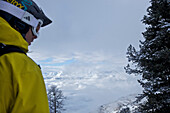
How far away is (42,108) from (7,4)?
4.77 ft

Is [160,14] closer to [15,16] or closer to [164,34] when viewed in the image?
[164,34]

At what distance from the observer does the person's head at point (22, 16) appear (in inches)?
58.9

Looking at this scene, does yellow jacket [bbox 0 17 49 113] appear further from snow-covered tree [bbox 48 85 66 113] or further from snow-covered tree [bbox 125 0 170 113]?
snow-covered tree [bbox 48 85 66 113]

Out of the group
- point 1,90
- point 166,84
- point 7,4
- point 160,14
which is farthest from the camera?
point 160,14

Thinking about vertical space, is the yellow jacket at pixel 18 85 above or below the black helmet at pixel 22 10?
below

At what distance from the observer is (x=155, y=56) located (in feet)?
20.1

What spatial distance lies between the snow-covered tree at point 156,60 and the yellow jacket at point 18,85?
6.08m

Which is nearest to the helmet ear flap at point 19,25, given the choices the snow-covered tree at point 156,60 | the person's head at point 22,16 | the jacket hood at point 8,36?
the person's head at point 22,16

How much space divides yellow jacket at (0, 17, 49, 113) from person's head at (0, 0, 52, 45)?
21.1 inches

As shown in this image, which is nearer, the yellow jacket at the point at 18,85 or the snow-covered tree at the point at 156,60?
the yellow jacket at the point at 18,85

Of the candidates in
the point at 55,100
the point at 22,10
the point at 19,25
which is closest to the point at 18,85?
the point at 19,25

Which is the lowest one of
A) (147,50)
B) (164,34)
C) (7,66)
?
(7,66)

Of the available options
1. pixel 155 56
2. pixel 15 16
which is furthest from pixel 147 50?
pixel 15 16

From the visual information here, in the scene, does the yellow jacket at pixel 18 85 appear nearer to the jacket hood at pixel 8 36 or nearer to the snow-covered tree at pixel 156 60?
the jacket hood at pixel 8 36
